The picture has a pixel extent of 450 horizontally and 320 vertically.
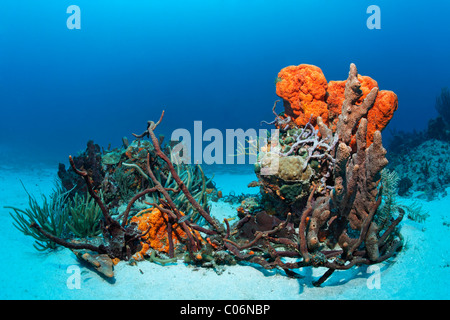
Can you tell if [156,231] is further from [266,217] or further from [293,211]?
[293,211]

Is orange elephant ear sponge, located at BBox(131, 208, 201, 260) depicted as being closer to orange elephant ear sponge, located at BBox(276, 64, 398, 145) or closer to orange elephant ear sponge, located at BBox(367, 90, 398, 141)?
orange elephant ear sponge, located at BBox(276, 64, 398, 145)

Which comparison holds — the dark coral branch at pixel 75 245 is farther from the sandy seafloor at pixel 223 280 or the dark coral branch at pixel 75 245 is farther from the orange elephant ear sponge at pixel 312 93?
the orange elephant ear sponge at pixel 312 93

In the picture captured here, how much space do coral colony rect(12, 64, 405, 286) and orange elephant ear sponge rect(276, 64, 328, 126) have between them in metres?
0.02

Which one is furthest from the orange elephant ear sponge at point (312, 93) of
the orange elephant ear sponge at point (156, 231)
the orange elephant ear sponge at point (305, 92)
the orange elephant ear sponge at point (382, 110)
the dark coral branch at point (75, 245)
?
the dark coral branch at point (75, 245)

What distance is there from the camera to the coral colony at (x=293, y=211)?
294cm

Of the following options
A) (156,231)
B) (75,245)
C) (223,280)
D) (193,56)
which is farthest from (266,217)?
(193,56)

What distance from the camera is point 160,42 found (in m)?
106

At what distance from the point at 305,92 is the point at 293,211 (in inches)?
82.6

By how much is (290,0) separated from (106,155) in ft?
377

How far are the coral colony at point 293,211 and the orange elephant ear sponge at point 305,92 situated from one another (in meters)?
0.02

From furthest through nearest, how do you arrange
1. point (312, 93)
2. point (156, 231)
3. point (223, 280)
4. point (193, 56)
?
point (193, 56) → point (312, 93) → point (156, 231) → point (223, 280)

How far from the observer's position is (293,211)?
3.83 m
